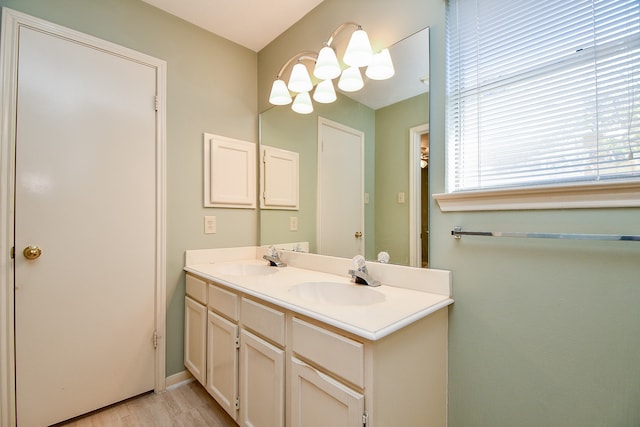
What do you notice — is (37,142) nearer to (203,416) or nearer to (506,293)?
(203,416)

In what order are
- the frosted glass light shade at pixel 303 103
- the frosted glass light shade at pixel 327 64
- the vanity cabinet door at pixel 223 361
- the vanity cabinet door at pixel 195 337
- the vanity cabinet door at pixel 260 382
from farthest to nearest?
the frosted glass light shade at pixel 303 103
the vanity cabinet door at pixel 195 337
the frosted glass light shade at pixel 327 64
the vanity cabinet door at pixel 223 361
the vanity cabinet door at pixel 260 382

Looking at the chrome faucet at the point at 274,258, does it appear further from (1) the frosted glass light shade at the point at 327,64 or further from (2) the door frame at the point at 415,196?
(1) the frosted glass light shade at the point at 327,64

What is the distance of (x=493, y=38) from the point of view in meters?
1.15

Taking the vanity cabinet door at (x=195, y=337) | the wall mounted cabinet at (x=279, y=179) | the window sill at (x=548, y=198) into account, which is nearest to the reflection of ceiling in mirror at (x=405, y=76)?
the window sill at (x=548, y=198)

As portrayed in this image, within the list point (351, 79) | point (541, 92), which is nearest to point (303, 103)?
point (351, 79)

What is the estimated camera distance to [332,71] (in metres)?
1.56

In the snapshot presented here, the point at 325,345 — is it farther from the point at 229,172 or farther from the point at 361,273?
the point at 229,172

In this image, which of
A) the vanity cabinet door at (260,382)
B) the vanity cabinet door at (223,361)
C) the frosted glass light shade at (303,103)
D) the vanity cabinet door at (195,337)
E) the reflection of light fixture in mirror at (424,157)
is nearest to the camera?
the vanity cabinet door at (260,382)

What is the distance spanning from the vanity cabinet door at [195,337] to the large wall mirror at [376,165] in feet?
2.53

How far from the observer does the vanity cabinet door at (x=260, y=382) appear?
1.15m

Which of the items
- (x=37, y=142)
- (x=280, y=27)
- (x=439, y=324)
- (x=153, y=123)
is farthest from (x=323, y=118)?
(x=37, y=142)

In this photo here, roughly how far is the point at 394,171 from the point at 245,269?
1258 millimetres

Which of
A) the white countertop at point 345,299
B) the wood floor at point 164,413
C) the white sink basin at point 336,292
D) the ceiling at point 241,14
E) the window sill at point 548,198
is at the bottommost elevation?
the wood floor at point 164,413

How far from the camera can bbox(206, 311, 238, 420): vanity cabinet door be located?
1.41 m
